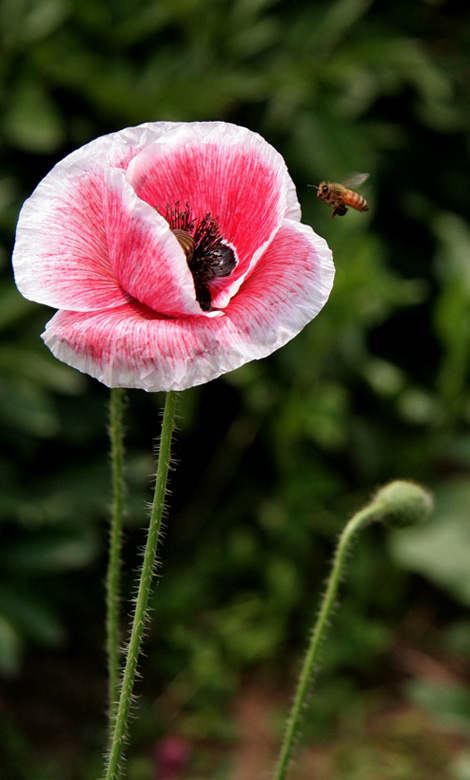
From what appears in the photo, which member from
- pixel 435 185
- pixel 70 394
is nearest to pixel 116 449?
pixel 70 394

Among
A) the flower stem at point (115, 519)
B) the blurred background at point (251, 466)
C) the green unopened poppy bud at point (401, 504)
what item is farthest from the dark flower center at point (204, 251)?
the blurred background at point (251, 466)

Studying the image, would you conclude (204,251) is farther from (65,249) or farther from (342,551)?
(342,551)

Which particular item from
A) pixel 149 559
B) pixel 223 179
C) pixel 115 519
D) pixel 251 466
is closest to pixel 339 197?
pixel 223 179

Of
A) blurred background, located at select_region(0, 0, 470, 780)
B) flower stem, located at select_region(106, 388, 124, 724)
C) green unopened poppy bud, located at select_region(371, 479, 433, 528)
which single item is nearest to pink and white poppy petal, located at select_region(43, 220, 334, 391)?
flower stem, located at select_region(106, 388, 124, 724)

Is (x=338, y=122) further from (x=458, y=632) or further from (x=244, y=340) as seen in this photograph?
(x=244, y=340)

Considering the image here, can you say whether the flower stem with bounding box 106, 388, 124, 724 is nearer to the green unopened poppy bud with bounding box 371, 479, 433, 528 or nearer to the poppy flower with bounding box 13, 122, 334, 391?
the poppy flower with bounding box 13, 122, 334, 391

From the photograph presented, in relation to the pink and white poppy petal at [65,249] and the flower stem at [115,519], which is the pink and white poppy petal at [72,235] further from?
the flower stem at [115,519]
